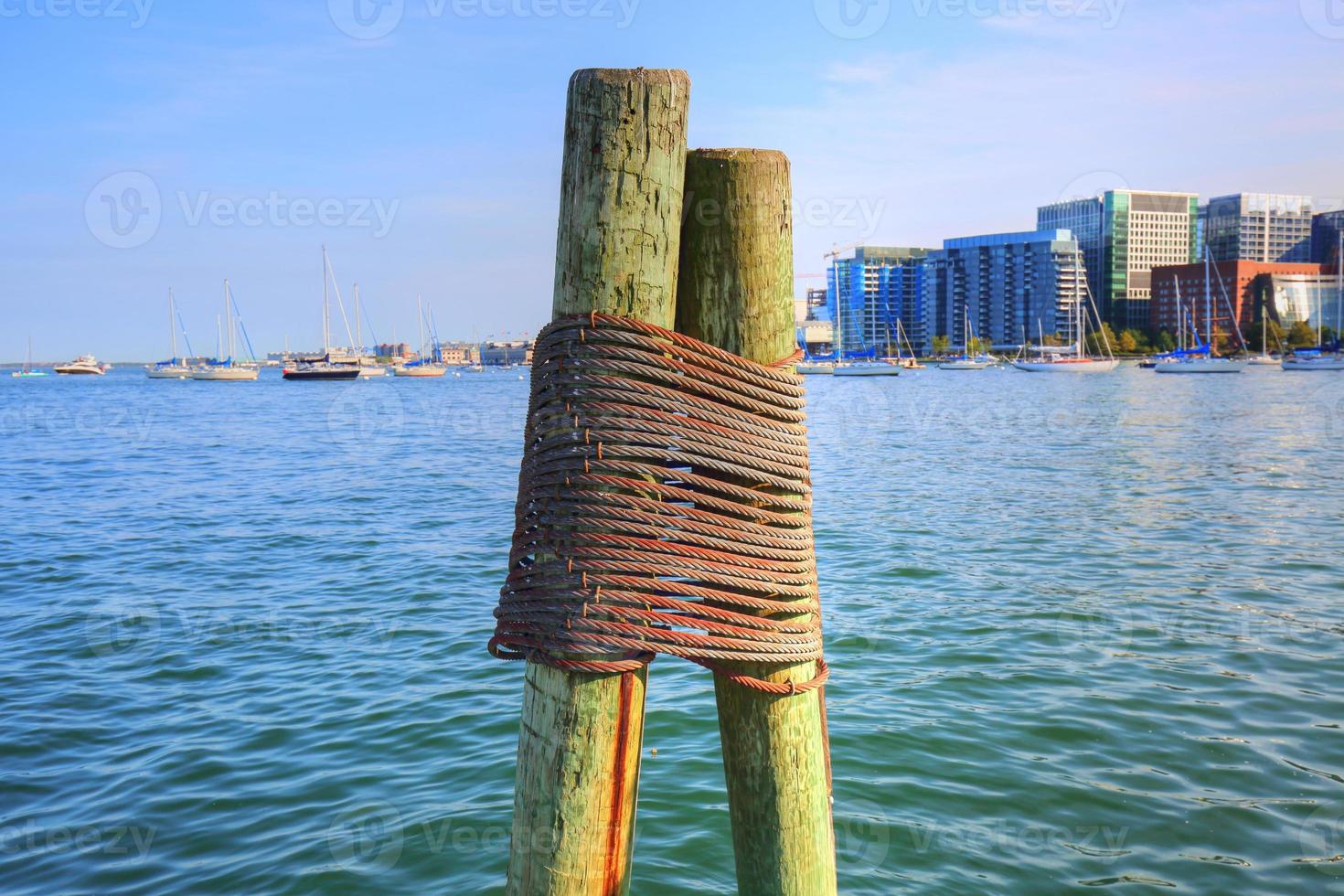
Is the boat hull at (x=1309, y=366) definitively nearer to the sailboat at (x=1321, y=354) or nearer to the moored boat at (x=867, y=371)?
the sailboat at (x=1321, y=354)

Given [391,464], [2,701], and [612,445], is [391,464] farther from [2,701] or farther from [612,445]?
[612,445]

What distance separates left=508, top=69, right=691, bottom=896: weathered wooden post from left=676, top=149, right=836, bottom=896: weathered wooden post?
0.48ft

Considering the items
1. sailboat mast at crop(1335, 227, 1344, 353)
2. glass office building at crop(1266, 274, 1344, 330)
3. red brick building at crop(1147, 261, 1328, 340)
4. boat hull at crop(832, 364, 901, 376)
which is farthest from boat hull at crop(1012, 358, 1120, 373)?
sailboat mast at crop(1335, 227, 1344, 353)

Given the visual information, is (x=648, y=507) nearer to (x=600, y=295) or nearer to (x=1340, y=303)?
(x=600, y=295)

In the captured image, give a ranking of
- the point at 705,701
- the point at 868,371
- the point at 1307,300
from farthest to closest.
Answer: the point at 1307,300 → the point at 868,371 → the point at 705,701

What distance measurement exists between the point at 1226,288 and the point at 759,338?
19292 cm

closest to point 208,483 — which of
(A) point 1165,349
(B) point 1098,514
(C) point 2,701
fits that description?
(C) point 2,701

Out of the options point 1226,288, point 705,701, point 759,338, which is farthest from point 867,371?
point 759,338

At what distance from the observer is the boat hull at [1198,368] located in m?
107

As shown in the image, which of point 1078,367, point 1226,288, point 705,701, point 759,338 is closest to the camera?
point 759,338

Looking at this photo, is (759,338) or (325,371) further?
(325,371)

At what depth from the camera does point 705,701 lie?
8.28 m

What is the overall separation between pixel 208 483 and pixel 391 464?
19.5ft

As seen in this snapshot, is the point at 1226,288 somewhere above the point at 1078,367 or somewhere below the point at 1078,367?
above
